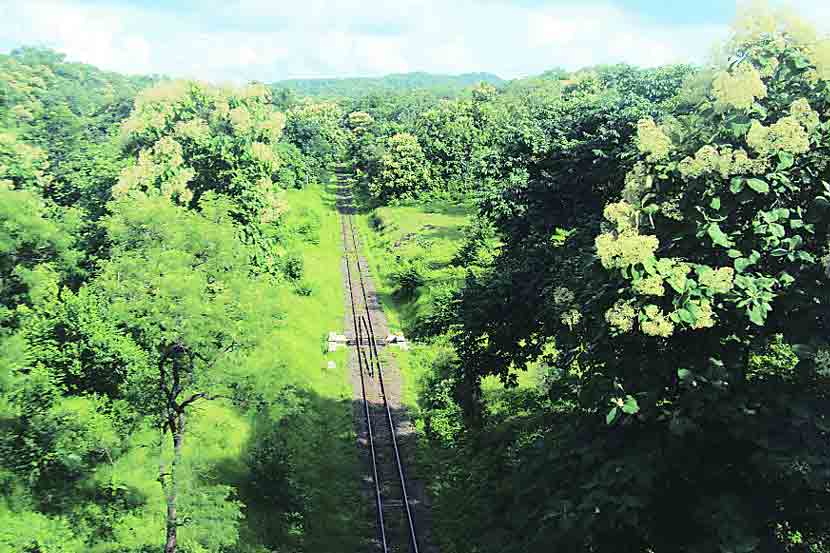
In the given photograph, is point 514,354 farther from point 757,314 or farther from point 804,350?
point 804,350

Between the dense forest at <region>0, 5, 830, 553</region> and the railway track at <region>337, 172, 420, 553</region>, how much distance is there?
0.79 m

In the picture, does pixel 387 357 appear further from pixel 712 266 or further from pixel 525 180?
pixel 712 266

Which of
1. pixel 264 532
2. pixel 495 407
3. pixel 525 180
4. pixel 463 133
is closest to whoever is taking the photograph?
pixel 264 532

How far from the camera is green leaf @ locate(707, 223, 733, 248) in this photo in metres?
6.66

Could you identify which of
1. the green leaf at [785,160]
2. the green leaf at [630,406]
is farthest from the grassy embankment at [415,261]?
the green leaf at [785,160]

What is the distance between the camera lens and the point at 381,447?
77.9ft

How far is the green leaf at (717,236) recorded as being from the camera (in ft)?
21.8

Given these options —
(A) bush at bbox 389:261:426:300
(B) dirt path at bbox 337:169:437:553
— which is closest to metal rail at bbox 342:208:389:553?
(B) dirt path at bbox 337:169:437:553

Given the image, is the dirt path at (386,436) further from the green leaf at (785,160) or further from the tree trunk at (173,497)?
the green leaf at (785,160)

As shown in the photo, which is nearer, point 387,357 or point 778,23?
point 778,23

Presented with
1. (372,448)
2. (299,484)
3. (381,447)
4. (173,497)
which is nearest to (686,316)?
(173,497)

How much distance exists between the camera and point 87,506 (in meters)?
16.7

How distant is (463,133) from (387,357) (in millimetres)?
50631

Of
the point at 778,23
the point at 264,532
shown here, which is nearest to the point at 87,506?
the point at 264,532
